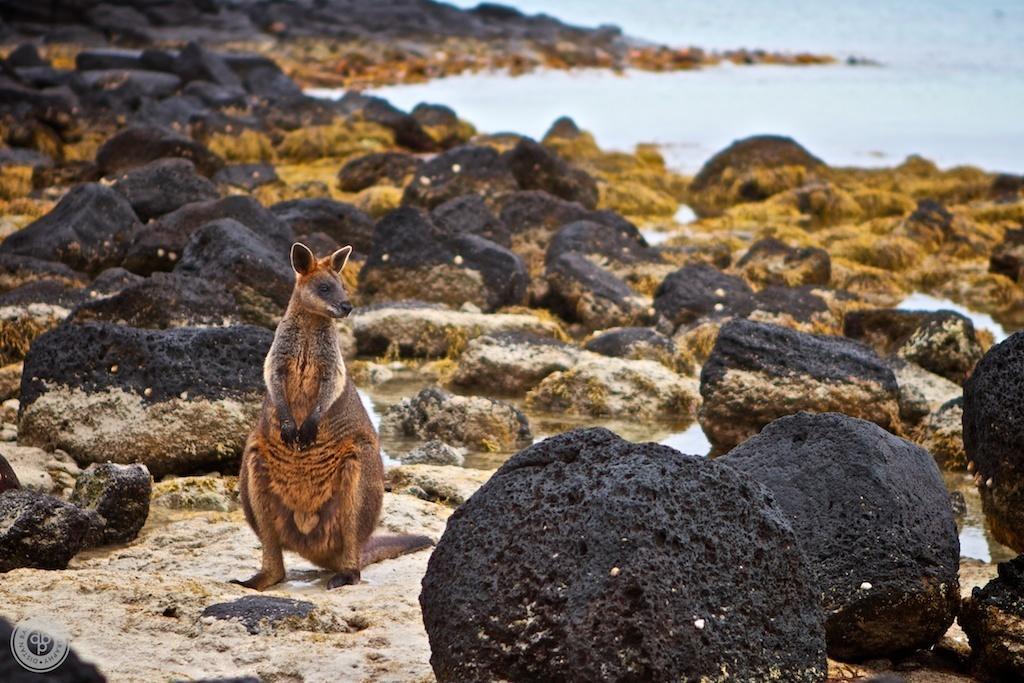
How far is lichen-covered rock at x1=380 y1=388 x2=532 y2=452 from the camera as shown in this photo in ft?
41.4

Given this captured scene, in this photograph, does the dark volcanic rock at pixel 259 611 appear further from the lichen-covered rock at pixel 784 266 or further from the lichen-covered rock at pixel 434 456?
the lichen-covered rock at pixel 784 266

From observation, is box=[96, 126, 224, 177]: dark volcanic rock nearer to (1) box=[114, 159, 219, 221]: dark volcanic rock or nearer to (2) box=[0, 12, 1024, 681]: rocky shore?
(2) box=[0, 12, 1024, 681]: rocky shore

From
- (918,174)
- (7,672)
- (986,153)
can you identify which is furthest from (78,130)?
(7,672)

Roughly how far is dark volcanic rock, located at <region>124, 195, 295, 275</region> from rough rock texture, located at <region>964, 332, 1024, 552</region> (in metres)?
10.6

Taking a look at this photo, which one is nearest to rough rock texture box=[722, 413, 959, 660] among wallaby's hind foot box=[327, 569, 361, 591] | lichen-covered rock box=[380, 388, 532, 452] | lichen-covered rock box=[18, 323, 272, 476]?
wallaby's hind foot box=[327, 569, 361, 591]

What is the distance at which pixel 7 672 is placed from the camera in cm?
382

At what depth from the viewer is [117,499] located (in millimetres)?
8898

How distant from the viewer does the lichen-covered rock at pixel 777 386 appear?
13109 millimetres

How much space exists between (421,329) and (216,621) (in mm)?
9603

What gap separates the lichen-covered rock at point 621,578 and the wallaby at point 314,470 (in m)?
1.92

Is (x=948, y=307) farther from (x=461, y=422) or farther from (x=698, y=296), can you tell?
(x=461, y=422)

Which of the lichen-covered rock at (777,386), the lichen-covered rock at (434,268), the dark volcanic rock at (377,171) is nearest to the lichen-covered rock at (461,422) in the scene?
the lichen-covered rock at (777,386)

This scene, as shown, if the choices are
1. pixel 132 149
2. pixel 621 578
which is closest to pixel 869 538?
pixel 621 578

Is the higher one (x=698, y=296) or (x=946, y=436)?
(x=946, y=436)
